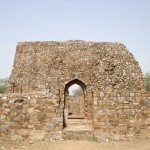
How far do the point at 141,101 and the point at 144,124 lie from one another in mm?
849

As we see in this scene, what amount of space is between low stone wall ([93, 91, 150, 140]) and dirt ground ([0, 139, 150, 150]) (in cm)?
47

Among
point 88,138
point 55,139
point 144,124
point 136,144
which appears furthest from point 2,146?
point 144,124

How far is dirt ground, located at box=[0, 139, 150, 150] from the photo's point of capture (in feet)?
24.3

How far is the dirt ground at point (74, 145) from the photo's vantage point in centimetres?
741

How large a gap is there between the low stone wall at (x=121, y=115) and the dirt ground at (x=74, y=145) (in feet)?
1.54

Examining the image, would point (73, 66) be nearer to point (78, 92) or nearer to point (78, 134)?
point (78, 134)

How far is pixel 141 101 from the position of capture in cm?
901

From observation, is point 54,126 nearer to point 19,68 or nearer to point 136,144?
point 136,144

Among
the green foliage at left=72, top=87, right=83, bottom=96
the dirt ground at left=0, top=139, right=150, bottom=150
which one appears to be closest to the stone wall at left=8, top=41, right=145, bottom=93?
the dirt ground at left=0, top=139, right=150, bottom=150

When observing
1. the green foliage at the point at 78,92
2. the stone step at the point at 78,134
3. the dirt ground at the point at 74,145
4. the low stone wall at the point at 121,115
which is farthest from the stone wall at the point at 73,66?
the green foliage at the point at 78,92

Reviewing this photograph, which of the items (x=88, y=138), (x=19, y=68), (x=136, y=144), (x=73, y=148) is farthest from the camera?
(x=19, y=68)

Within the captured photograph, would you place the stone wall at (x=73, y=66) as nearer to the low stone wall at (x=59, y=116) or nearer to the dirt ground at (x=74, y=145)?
the low stone wall at (x=59, y=116)

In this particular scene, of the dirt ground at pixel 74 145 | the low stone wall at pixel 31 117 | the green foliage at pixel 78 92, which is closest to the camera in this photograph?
the dirt ground at pixel 74 145

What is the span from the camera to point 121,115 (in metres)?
8.80
